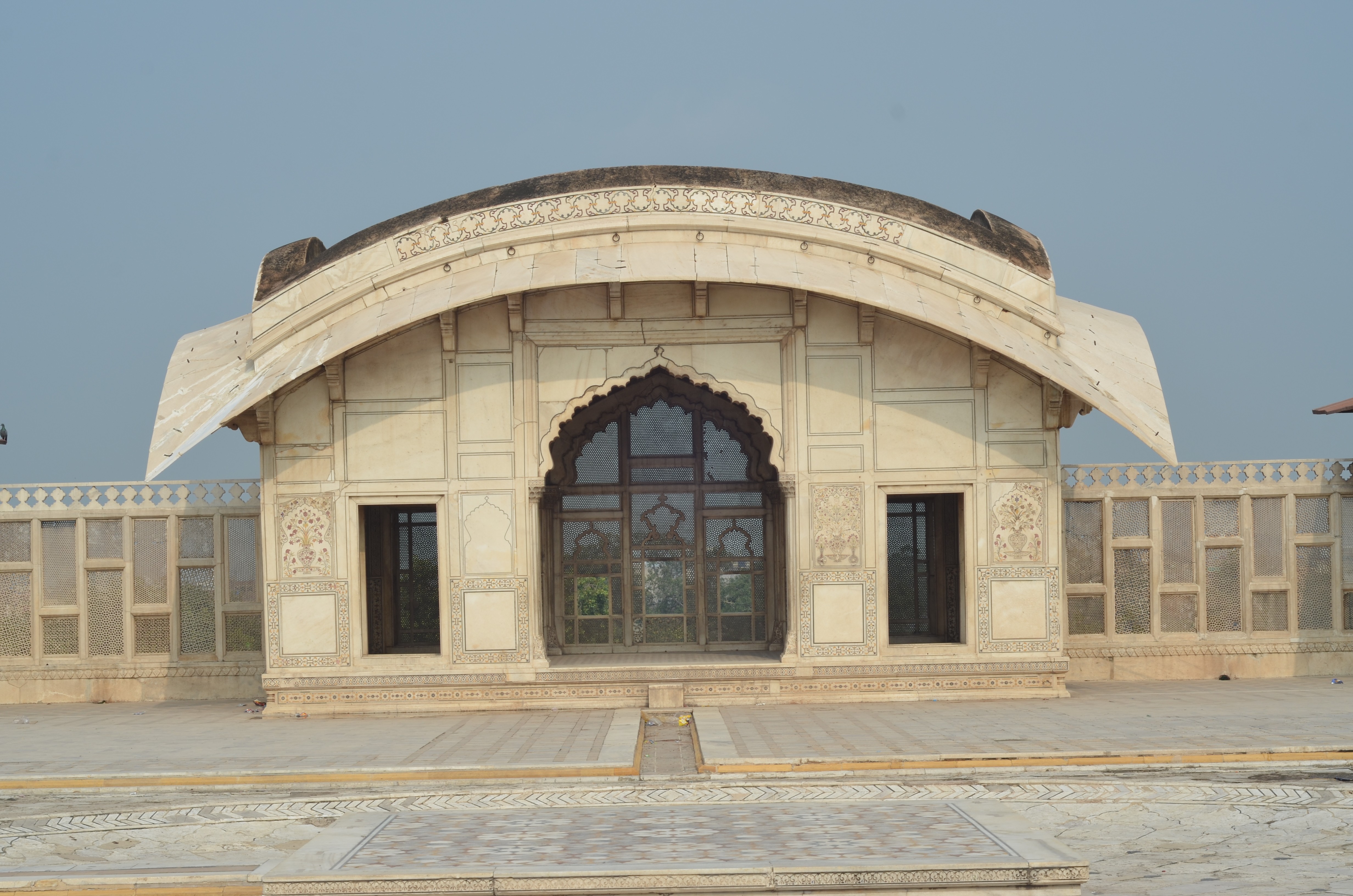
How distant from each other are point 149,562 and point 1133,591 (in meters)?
11.1

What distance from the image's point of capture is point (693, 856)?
5.46 m

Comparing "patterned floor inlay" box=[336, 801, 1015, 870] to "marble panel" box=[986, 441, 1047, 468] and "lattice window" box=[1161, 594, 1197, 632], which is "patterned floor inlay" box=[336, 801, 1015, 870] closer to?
"marble panel" box=[986, 441, 1047, 468]

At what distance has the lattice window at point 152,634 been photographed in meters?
14.1

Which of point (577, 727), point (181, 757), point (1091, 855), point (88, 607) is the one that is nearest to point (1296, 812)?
point (1091, 855)

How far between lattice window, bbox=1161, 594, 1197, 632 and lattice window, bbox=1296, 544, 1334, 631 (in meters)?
1.22

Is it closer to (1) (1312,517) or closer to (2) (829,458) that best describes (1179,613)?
(1) (1312,517)

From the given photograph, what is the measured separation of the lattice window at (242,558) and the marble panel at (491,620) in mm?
3186

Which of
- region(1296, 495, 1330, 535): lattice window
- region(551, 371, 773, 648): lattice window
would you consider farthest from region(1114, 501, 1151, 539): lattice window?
region(551, 371, 773, 648): lattice window

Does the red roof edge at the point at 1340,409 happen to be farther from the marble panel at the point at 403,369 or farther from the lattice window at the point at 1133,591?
the marble panel at the point at 403,369

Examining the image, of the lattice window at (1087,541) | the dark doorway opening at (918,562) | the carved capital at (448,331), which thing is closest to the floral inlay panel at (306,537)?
the carved capital at (448,331)

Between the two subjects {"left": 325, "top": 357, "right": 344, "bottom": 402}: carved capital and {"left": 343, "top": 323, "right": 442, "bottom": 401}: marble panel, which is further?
{"left": 343, "top": 323, "right": 442, "bottom": 401}: marble panel

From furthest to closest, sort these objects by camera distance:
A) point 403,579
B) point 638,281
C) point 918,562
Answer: point 403,579
point 918,562
point 638,281

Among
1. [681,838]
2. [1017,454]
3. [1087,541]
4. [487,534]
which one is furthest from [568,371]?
[681,838]

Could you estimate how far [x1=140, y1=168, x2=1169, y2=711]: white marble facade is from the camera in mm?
12148
